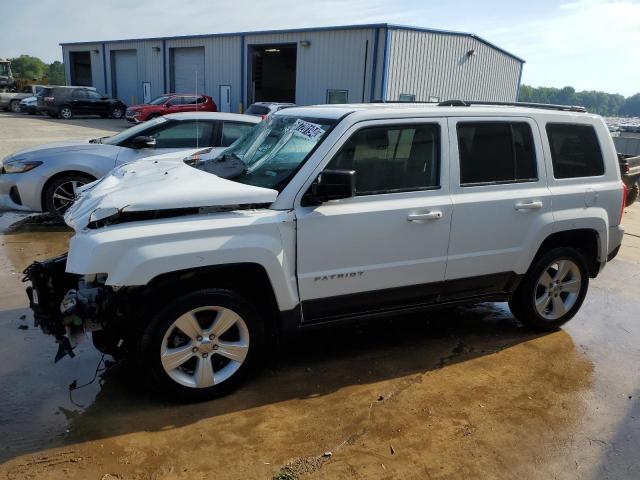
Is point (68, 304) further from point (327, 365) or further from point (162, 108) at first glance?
point (162, 108)

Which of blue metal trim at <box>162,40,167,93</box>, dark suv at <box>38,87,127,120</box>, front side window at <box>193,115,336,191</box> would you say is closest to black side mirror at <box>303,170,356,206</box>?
front side window at <box>193,115,336,191</box>

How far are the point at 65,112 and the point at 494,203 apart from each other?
98.4 ft

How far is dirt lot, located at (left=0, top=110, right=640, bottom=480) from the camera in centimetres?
289

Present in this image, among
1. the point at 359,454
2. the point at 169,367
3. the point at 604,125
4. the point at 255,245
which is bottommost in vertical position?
the point at 359,454

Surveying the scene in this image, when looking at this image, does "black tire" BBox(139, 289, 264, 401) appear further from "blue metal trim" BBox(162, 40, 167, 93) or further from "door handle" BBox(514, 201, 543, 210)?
"blue metal trim" BBox(162, 40, 167, 93)

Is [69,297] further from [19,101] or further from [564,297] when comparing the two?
[19,101]

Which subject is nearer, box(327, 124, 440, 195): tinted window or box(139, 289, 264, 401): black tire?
box(139, 289, 264, 401): black tire

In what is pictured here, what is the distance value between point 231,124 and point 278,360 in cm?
452

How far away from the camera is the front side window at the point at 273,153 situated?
355 centimetres

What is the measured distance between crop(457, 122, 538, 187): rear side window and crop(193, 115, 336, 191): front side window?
1.06 m

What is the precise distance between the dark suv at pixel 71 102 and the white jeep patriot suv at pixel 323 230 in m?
28.1

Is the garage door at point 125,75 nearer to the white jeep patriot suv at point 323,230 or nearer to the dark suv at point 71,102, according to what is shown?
the dark suv at point 71,102

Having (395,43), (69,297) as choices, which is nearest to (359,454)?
(69,297)

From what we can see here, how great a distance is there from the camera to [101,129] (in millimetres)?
23641
